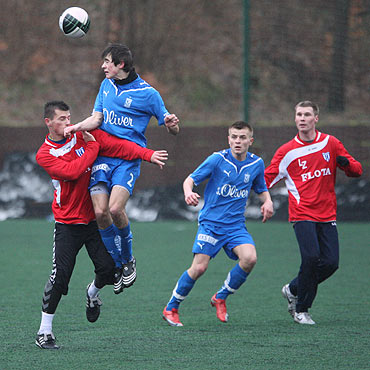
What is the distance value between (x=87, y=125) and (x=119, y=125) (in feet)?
1.12

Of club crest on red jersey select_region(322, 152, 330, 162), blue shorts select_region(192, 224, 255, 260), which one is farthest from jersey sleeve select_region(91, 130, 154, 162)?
club crest on red jersey select_region(322, 152, 330, 162)

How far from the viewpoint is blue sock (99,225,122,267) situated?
608 centimetres

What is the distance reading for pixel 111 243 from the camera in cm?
618

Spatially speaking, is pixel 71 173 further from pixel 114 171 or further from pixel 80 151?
pixel 114 171

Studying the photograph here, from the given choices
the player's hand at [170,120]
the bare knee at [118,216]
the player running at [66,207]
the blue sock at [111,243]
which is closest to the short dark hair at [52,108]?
the player running at [66,207]

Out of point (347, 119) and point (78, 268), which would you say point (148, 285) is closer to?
point (78, 268)

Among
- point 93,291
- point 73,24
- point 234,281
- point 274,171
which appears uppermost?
point 73,24

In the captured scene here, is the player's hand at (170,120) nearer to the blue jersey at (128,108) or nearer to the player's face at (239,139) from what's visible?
the blue jersey at (128,108)

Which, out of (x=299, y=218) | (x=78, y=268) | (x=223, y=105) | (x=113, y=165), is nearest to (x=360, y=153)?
(x=223, y=105)

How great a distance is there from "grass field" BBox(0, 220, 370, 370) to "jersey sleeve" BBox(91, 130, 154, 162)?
1.40m

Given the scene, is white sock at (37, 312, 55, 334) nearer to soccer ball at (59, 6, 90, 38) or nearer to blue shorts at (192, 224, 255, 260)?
blue shorts at (192, 224, 255, 260)

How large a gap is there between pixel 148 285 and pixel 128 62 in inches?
118

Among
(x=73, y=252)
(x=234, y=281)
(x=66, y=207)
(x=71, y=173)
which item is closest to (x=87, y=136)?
(x=71, y=173)

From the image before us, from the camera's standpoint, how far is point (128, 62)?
605cm
